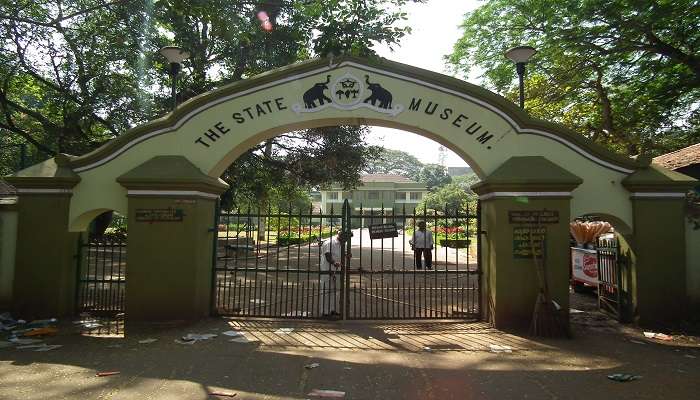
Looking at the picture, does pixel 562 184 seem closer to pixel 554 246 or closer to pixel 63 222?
pixel 554 246

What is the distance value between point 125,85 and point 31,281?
32.2 feet

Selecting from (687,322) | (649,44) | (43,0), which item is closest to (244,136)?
(687,322)

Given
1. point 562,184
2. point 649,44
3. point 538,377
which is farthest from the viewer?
point 649,44

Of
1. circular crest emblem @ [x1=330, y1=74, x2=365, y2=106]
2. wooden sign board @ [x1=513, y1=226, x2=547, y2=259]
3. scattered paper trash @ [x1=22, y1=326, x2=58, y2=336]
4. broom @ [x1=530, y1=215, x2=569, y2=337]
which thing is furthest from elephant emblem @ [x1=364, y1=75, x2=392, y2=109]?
scattered paper trash @ [x1=22, y1=326, x2=58, y2=336]

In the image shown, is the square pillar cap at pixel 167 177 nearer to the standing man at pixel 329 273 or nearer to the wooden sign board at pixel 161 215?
the wooden sign board at pixel 161 215

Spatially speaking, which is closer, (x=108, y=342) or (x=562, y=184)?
(x=108, y=342)

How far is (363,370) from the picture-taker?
210 inches

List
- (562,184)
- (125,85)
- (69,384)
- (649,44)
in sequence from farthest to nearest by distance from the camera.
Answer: (125,85)
(649,44)
(562,184)
(69,384)

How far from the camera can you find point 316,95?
304 inches

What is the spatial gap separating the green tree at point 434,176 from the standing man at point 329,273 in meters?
86.1

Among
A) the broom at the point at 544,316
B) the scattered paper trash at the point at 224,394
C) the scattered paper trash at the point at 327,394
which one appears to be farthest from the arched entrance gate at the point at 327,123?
the scattered paper trash at the point at 327,394

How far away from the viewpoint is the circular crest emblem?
770 cm

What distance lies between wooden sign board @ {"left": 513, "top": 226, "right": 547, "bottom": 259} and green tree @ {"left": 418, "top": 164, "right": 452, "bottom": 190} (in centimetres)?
8694

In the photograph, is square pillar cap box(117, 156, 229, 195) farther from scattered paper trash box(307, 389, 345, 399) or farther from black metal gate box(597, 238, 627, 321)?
black metal gate box(597, 238, 627, 321)
